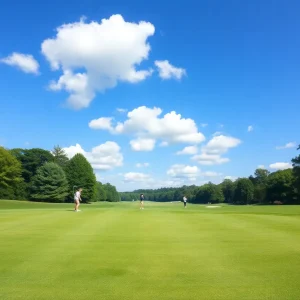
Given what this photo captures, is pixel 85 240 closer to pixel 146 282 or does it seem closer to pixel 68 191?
pixel 146 282

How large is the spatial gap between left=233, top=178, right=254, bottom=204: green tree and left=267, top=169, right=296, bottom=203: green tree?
25.4 metres

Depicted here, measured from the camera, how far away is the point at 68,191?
360 ft

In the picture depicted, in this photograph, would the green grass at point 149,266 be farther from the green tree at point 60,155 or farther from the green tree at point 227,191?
the green tree at point 227,191

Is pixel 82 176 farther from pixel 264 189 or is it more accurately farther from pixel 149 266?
pixel 149 266

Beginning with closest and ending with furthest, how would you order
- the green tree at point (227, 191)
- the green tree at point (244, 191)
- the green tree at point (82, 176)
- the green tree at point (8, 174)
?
the green tree at point (8, 174), the green tree at point (82, 176), the green tree at point (244, 191), the green tree at point (227, 191)

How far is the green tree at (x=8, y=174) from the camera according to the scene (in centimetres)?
9519

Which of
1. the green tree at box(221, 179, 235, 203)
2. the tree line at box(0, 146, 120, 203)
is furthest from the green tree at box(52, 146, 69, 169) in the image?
the green tree at box(221, 179, 235, 203)

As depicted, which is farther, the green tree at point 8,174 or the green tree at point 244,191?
the green tree at point 244,191

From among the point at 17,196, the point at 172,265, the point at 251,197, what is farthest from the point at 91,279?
the point at 251,197

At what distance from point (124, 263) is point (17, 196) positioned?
107 m

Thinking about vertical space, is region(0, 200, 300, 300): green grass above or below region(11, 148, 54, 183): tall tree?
below

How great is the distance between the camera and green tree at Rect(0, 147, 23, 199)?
312ft

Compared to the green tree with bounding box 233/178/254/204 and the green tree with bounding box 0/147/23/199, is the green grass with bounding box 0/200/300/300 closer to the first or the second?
the green tree with bounding box 0/147/23/199

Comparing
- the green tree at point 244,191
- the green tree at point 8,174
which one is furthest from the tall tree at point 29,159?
the green tree at point 244,191
